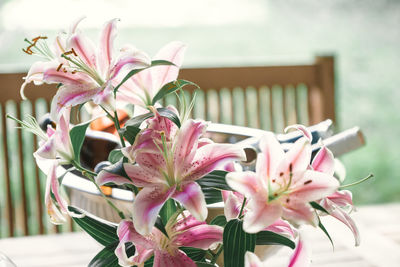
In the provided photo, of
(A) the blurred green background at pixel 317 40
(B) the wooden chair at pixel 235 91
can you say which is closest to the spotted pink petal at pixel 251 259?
(B) the wooden chair at pixel 235 91

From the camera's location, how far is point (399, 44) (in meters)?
6.11

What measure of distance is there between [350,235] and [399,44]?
5486 mm

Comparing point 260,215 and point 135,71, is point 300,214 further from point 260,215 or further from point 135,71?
point 135,71

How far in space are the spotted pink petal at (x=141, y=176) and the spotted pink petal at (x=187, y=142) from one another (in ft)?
0.06

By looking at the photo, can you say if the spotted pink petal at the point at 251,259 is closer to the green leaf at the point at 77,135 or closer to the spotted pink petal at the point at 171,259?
the spotted pink petal at the point at 171,259

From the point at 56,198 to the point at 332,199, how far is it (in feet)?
0.75

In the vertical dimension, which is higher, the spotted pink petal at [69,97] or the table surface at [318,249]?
the spotted pink petal at [69,97]

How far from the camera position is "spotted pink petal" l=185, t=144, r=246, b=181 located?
41cm

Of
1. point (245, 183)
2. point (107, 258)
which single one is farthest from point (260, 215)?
point (107, 258)

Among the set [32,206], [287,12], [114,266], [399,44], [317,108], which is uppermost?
[287,12]

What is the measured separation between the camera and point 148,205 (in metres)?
0.39

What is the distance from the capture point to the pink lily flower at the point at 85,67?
0.41m

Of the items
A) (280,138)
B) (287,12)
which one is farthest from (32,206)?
(280,138)

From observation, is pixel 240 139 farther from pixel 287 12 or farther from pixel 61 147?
pixel 287 12
